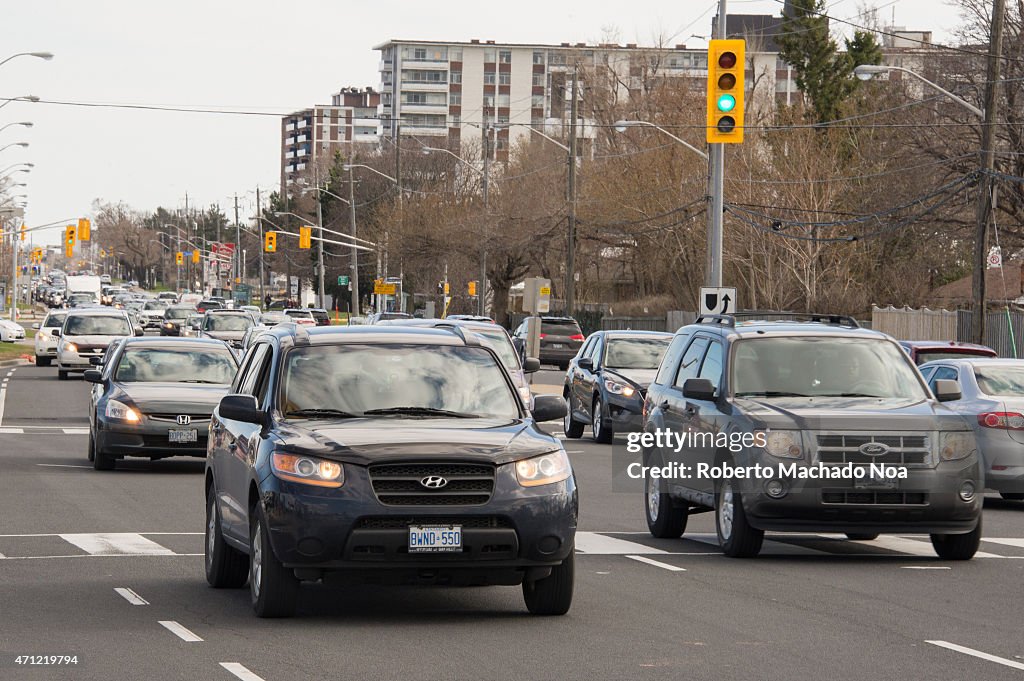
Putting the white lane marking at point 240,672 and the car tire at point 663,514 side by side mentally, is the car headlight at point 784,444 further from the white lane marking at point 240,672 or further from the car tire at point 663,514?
the white lane marking at point 240,672

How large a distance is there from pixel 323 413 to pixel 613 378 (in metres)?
16.0

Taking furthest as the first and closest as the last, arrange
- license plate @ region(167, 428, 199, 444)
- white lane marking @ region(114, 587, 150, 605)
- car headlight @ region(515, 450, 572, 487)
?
license plate @ region(167, 428, 199, 444)
white lane marking @ region(114, 587, 150, 605)
car headlight @ region(515, 450, 572, 487)

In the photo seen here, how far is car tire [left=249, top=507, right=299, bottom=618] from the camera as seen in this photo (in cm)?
938

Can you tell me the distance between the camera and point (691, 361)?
48.0ft

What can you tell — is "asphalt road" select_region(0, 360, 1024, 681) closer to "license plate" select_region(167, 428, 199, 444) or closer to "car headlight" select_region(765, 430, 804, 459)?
"car headlight" select_region(765, 430, 804, 459)

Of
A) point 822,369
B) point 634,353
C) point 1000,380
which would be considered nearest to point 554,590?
point 822,369

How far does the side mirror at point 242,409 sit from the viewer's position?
9914mm

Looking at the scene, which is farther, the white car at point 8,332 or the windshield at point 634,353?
the white car at point 8,332

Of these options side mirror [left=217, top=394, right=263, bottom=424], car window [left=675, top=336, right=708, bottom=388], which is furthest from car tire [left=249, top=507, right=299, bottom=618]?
car window [left=675, top=336, right=708, bottom=388]

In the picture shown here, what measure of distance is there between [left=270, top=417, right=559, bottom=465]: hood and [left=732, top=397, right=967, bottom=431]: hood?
3262 millimetres

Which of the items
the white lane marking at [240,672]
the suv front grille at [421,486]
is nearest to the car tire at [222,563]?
the suv front grille at [421,486]

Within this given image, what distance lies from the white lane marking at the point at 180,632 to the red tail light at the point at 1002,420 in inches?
422

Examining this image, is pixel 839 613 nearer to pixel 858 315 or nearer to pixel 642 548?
pixel 642 548

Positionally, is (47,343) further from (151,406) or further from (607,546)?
(607,546)
